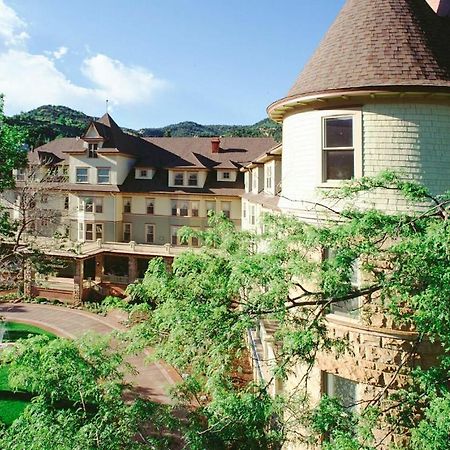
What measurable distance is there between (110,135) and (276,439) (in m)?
36.2

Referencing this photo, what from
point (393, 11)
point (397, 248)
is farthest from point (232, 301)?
point (393, 11)

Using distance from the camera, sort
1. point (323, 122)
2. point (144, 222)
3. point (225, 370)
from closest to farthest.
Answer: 1. point (225, 370)
2. point (323, 122)
3. point (144, 222)

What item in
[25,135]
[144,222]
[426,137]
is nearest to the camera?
[426,137]

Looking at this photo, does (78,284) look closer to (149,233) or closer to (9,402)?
(149,233)

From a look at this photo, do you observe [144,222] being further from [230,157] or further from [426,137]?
[426,137]

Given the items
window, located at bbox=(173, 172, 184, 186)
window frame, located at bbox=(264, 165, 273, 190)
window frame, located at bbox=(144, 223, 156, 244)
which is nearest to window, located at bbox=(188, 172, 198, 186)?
window, located at bbox=(173, 172, 184, 186)

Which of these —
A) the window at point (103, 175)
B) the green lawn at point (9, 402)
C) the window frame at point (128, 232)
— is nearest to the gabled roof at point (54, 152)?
the window at point (103, 175)

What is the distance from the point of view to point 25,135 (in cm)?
1480

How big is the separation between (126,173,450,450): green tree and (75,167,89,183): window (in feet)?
109

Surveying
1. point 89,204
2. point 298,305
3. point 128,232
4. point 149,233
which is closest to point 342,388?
point 298,305

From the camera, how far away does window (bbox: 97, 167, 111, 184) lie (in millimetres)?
37594

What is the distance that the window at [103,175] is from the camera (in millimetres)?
37594

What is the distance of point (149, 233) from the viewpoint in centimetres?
3791

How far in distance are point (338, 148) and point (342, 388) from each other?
5921mm
